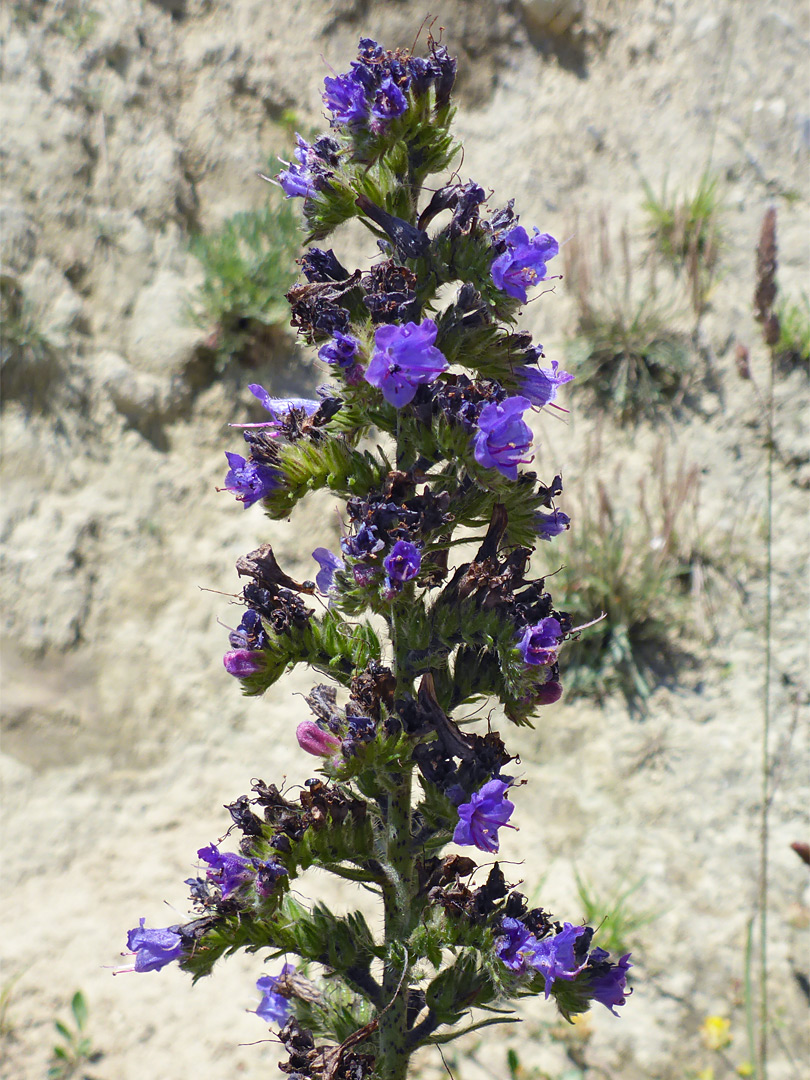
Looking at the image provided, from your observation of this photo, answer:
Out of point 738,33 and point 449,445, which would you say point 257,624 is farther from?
point 738,33

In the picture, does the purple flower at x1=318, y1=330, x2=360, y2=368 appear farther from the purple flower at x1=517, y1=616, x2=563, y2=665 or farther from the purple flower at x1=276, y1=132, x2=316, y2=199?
the purple flower at x1=517, y1=616, x2=563, y2=665

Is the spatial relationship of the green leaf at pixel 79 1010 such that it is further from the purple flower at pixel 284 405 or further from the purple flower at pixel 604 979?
the purple flower at pixel 284 405

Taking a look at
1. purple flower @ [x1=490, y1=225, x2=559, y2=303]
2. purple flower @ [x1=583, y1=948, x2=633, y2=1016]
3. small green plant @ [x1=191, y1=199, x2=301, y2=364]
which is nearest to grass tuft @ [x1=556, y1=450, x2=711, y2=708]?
small green plant @ [x1=191, y1=199, x2=301, y2=364]

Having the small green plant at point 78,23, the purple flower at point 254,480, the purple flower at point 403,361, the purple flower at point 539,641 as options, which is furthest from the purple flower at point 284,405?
the small green plant at point 78,23

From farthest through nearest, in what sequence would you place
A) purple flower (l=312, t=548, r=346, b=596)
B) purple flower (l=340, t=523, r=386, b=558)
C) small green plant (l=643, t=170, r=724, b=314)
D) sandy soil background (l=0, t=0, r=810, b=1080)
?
small green plant (l=643, t=170, r=724, b=314), sandy soil background (l=0, t=0, r=810, b=1080), purple flower (l=312, t=548, r=346, b=596), purple flower (l=340, t=523, r=386, b=558)

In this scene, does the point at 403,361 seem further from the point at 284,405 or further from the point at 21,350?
the point at 21,350

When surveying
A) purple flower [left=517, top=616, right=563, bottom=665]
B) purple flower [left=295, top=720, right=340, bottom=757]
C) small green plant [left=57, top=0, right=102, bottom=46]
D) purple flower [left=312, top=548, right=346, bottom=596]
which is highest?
small green plant [left=57, top=0, right=102, bottom=46]

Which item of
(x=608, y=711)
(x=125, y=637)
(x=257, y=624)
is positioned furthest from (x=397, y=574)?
(x=125, y=637)

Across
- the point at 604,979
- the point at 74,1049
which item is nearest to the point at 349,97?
the point at 604,979
